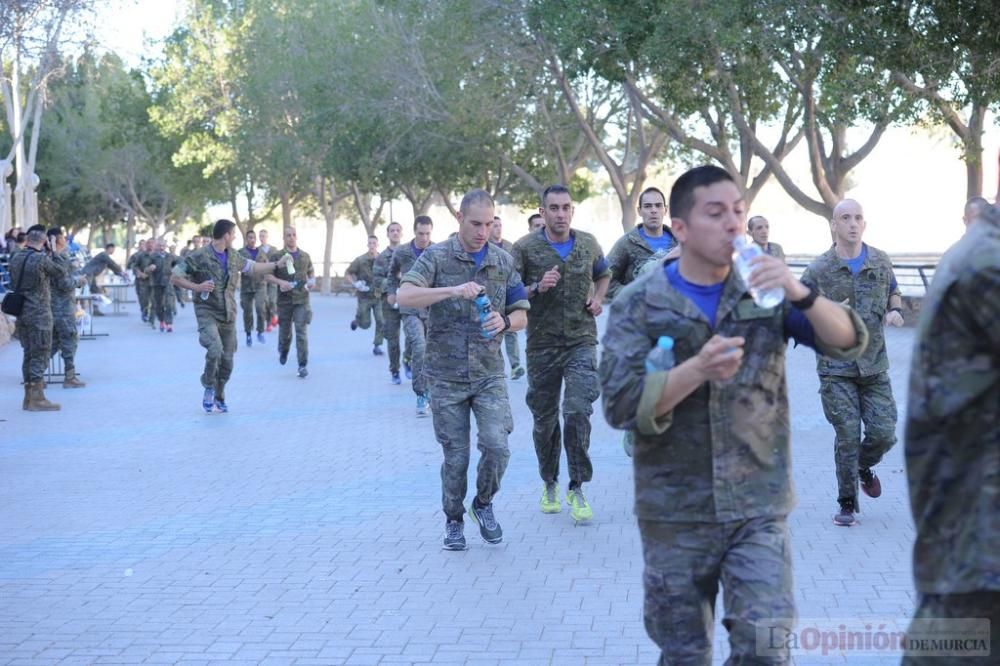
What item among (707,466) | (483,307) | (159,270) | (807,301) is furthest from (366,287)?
(807,301)

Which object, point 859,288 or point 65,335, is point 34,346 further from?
point 859,288

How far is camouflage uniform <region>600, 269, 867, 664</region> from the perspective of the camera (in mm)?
3863

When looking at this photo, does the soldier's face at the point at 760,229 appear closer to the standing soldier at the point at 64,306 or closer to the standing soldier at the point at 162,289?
the standing soldier at the point at 64,306

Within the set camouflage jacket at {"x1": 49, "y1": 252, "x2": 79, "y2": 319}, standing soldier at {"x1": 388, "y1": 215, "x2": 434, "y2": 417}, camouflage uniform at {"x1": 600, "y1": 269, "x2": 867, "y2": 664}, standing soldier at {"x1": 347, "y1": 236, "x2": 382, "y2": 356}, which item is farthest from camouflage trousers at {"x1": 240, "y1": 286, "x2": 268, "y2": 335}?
camouflage uniform at {"x1": 600, "y1": 269, "x2": 867, "y2": 664}

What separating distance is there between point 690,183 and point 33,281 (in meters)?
12.2

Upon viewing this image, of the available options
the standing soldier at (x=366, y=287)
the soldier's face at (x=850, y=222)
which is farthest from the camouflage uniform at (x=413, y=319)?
the soldier's face at (x=850, y=222)

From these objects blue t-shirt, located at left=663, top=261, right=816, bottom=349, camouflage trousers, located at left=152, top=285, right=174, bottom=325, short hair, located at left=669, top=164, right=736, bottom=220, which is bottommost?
camouflage trousers, located at left=152, top=285, right=174, bottom=325

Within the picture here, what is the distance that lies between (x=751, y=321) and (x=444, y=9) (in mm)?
27508

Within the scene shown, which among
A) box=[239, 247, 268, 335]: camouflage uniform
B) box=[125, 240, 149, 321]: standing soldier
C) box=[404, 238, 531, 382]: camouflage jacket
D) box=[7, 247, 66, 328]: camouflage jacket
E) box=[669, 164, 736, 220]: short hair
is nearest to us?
box=[669, 164, 736, 220]: short hair

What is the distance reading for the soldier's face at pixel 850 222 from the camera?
7934 mm

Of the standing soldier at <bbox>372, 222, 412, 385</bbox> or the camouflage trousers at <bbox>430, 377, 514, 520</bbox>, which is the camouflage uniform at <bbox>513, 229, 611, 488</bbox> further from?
the standing soldier at <bbox>372, 222, 412, 385</bbox>

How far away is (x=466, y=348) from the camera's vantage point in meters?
7.53

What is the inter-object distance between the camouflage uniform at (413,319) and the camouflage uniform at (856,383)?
19.7ft

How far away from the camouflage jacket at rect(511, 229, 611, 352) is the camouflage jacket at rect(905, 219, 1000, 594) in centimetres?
541
